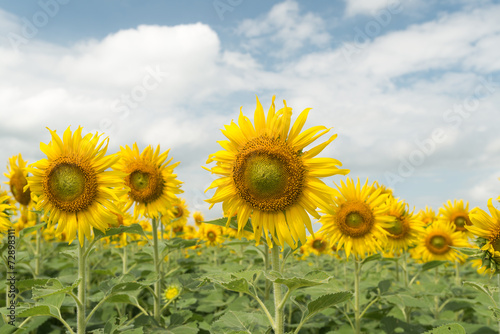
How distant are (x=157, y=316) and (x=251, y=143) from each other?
116 inches

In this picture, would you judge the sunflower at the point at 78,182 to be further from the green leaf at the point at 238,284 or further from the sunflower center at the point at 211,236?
the sunflower center at the point at 211,236

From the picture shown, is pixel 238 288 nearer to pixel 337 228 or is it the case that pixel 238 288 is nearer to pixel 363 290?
pixel 337 228

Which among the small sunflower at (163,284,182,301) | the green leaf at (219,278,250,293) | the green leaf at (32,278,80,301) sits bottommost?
the small sunflower at (163,284,182,301)

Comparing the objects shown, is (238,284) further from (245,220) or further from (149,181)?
(149,181)

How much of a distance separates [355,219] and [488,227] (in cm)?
181

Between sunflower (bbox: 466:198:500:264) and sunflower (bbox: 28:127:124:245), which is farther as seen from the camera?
sunflower (bbox: 28:127:124:245)

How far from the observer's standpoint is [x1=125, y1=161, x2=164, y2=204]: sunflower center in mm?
5371

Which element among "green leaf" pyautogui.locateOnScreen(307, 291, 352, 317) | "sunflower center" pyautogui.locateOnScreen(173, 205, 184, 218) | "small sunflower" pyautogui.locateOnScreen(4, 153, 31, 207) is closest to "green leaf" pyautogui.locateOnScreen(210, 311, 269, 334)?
"green leaf" pyautogui.locateOnScreen(307, 291, 352, 317)

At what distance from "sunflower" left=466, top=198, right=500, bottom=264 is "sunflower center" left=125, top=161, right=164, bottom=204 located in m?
3.69

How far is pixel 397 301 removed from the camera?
5047 millimetres

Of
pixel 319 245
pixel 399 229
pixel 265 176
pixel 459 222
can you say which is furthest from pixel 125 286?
pixel 319 245

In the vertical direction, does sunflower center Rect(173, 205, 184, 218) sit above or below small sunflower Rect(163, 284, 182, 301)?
above

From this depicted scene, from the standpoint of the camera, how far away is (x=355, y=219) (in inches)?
211

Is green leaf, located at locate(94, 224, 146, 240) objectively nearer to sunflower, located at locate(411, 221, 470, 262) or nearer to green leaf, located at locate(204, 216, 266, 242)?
green leaf, located at locate(204, 216, 266, 242)
